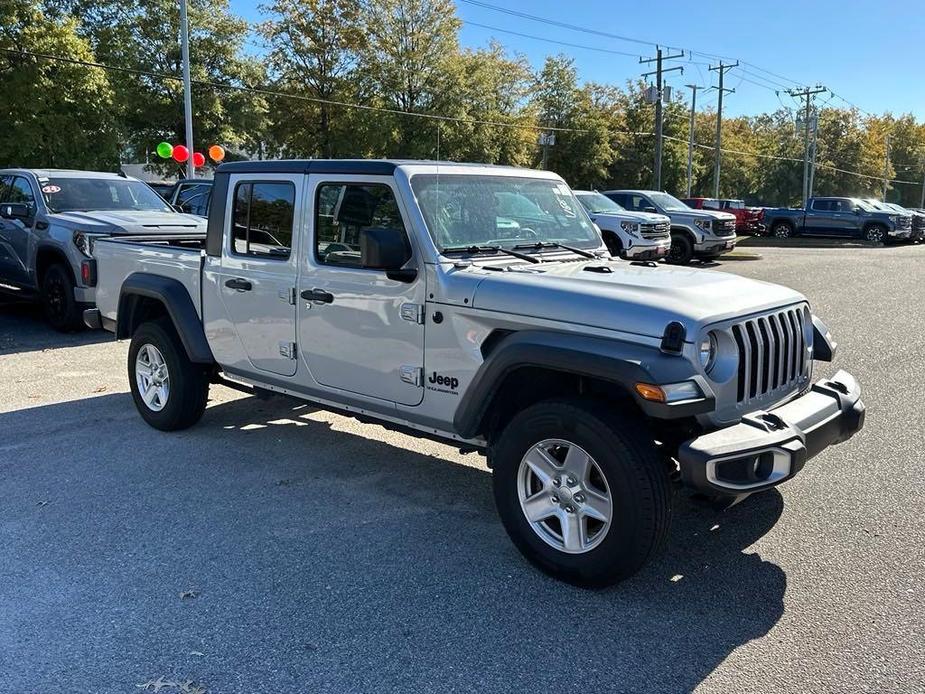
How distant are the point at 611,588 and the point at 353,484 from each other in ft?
6.20

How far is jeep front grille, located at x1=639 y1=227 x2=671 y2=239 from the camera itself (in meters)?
16.1

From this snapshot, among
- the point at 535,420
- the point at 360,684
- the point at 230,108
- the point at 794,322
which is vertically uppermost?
the point at 230,108

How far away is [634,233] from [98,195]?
33.5 feet

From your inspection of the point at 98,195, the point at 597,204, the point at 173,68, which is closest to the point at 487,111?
the point at 173,68

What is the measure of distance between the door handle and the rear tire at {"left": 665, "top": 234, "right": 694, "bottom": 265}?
52.3 ft

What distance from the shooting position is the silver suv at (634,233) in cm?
1602

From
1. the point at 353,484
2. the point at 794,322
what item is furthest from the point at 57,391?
the point at 794,322

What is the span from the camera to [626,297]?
341 cm

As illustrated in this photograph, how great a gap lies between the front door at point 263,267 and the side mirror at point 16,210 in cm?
615

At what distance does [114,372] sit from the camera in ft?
25.6

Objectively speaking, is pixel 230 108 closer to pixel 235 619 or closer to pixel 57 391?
pixel 57 391

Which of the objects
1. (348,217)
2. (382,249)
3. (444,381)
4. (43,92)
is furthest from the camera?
(43,92)

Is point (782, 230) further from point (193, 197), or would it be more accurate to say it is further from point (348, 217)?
point (348, 217)

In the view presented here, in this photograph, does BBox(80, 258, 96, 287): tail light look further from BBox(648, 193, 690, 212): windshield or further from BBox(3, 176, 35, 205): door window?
BBox(648, 193, 690, 212): windshield
